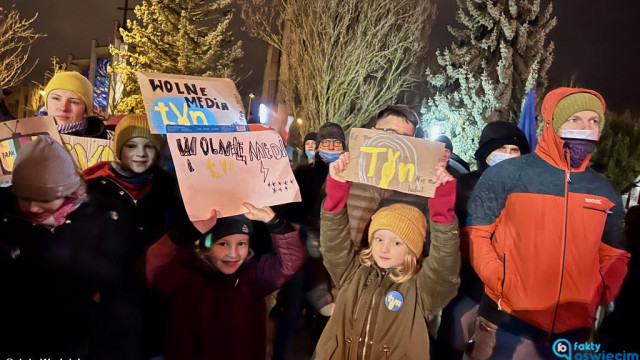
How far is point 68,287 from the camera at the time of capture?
252 cm

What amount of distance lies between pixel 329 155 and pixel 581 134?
2134mm

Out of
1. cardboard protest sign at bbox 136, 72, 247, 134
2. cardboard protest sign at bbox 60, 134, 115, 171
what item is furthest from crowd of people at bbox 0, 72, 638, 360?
cardboard protest sign at bbox 60, 134, 115, 171

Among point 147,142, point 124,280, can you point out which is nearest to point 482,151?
point 147,142

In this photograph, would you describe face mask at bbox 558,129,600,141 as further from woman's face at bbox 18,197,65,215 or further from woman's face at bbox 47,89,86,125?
woman's face at bbox 47,89,86,125

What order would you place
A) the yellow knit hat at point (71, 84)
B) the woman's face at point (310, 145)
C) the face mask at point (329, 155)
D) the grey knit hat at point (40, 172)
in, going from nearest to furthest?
the grey knit hat at point (40, 172) → the yellow knit hat at point (71, 84) → the face mask at point (329, 155) → the woman's face at point (310, 145)

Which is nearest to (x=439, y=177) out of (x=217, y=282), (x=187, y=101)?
(x=217, y=282)

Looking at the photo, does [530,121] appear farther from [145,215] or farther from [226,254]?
[145,215]

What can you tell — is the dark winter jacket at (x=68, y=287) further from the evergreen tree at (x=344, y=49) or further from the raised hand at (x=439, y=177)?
the evergreen tree at (x=344, y=49)

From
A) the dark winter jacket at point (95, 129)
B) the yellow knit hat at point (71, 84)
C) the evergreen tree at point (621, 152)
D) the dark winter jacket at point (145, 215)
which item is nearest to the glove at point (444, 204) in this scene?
the dark winter jacket at point (145, 215)

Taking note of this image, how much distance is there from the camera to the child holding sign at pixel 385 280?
2537mm

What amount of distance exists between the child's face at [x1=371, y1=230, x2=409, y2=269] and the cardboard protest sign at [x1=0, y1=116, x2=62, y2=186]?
2.16m

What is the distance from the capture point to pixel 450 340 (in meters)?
3.30

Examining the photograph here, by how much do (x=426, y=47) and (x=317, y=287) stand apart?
20978 millimetres

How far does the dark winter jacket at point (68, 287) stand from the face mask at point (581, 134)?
2782 millimetres
